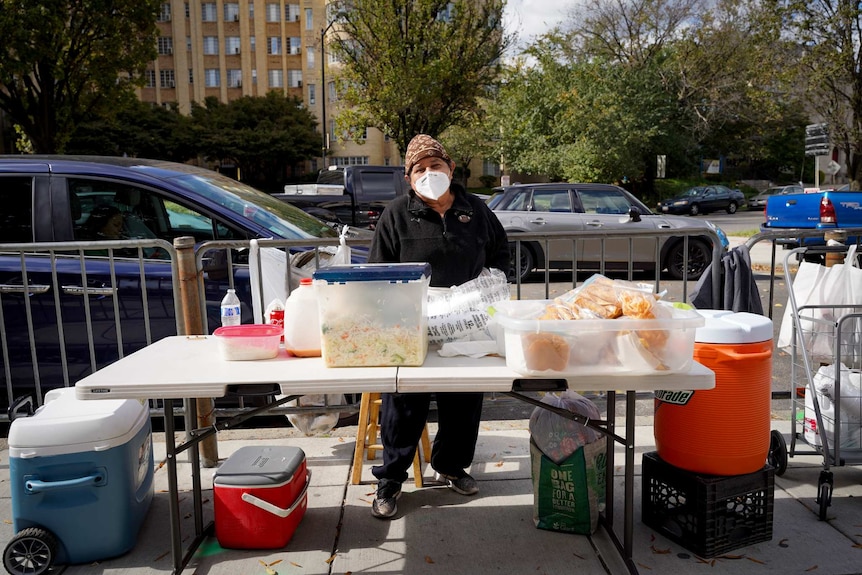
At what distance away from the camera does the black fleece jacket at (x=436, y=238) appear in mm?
3625

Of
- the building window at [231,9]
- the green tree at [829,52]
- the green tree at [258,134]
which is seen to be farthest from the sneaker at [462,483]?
the building window at [231,9]

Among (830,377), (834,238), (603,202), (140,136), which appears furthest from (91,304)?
(140,136)

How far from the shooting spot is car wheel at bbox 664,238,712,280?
11230 millimetres

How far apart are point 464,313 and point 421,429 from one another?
3.07 feet

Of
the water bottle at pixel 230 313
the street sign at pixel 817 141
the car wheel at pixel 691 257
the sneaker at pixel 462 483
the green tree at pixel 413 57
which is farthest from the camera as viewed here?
the green tree at pixel 413 57

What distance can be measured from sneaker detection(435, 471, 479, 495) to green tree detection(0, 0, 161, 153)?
874 inches

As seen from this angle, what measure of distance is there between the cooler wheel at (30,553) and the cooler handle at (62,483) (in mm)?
193

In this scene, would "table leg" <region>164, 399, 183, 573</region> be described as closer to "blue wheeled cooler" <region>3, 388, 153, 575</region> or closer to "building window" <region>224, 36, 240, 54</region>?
"blue wheeled cooler" <region>3, 388, 153, 575</region>

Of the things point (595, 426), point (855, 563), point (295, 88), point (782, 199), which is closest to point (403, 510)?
point (595, 426)

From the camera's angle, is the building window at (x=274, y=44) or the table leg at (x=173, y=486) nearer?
the table leg at (x=173, y=486)

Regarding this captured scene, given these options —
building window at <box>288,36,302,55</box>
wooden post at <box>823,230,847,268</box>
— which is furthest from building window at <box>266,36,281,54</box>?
wooden post at <box>823,230,847,268</box>

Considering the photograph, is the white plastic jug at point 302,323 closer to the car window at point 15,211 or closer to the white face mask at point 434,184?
the white face mask at point 434,184

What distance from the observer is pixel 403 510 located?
12.6ft

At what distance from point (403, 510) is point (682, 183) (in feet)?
140
